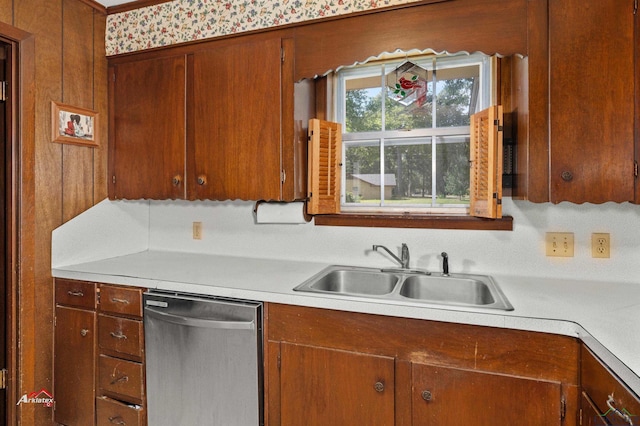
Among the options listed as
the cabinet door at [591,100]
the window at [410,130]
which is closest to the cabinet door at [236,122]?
the window at [410,130]

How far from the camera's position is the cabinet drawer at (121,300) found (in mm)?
1727

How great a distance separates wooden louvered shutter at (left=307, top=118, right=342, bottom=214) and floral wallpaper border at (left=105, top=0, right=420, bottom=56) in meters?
0.54

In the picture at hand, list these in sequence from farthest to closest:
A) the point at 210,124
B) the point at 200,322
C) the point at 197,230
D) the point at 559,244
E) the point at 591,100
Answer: the point at 197,230 → the point at 210,124 → the point at 559,244 → the point at 200,322 → the point at 591,100

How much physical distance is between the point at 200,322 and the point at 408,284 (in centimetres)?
101

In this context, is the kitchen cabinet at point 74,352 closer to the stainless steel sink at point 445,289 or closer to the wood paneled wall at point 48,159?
the wood paneled wall at point 48,159

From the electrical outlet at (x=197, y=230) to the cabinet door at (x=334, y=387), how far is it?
1.21 meters

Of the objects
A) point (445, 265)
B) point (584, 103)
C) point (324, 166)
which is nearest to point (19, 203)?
point (324, 166)

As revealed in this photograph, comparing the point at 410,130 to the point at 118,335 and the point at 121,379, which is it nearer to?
the point at 118,335

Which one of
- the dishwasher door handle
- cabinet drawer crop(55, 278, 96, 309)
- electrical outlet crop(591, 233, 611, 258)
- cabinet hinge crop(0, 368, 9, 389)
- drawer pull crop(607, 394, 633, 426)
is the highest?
electrical outlet crop(591, 233, 611, 258)

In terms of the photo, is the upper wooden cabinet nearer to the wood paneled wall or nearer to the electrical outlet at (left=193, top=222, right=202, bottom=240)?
the wood paneled wall

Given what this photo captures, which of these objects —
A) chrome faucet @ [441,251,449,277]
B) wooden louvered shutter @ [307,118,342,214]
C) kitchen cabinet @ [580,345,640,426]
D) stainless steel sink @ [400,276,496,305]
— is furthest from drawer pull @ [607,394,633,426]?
wooden louvered shutter @ [307,118,342,214]

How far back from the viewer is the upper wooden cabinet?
1.81 metres

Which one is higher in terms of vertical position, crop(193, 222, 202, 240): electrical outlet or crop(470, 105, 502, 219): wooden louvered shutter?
crop(470, 105, 502, 219): wooden louvered shutter

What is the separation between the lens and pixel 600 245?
1.65 meters
